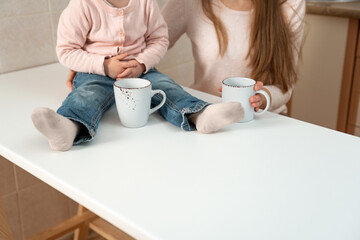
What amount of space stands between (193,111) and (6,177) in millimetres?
722

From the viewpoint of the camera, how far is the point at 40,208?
1.48 m

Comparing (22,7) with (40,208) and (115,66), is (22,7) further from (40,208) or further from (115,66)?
(40,208)

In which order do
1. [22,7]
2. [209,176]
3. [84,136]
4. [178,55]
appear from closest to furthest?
[209,176], [84,136], [22,7], [178,55]

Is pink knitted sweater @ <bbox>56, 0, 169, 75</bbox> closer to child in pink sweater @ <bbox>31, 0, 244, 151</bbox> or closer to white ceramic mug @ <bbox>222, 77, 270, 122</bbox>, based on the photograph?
child in pink sweater @ <bbox>31, 0, 244, 151</bbox>

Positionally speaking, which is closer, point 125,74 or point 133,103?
point 133,103

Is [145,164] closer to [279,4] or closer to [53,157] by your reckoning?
[53,157]

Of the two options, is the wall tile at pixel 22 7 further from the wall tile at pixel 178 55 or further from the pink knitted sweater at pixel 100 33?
the wall tile at pixel 178 55

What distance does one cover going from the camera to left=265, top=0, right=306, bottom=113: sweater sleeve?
1.23 m

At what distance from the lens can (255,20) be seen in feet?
4.03

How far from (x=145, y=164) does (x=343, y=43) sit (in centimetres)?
130

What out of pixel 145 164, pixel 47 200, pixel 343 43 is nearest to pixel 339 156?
pixel 145 164

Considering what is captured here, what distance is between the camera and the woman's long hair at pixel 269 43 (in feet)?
3.98

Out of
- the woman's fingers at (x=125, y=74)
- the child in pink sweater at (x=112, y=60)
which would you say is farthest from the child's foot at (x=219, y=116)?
the woman's fingers at (x=125, y=74)

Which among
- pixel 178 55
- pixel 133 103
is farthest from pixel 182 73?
pixel 133 103
